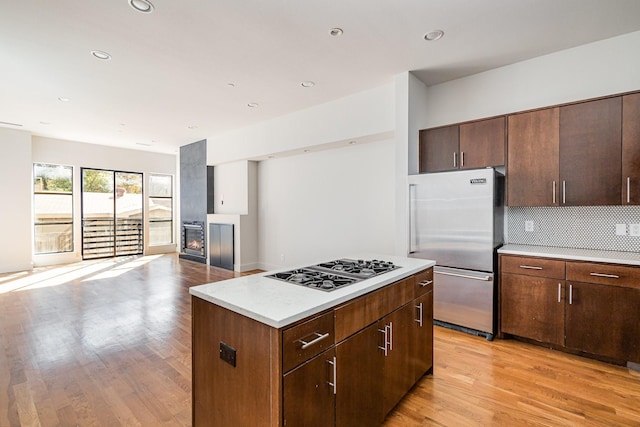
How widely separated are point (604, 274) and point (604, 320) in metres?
0.40

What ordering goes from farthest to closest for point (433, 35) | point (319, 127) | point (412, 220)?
point (319, 127) → point (412, 220) → point (433, 35)

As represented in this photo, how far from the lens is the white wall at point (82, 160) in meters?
7.16

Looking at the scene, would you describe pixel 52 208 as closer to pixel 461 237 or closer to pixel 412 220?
pixel 412 220

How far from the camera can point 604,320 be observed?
2.62 m

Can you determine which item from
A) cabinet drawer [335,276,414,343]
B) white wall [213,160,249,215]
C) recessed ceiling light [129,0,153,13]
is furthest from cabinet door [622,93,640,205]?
white wall [213,160,249,215]

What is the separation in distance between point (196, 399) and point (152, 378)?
1.09m

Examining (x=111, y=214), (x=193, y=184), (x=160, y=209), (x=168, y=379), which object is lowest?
(x=168, y=379)

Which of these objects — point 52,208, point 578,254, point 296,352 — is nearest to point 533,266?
point 578,254

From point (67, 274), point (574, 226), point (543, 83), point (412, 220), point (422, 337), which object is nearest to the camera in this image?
point (422, 337)

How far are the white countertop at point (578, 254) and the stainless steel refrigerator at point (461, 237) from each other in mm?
244

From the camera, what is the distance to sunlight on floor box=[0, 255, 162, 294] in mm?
5418

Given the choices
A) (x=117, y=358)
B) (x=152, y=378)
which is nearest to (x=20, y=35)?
(x=117, y=358)

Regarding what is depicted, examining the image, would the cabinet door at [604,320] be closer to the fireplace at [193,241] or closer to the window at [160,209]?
the fireplace at [193,241]

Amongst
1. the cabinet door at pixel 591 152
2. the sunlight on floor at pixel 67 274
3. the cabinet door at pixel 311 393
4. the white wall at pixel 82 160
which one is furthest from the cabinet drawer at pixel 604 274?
the white wall at pixel 82 160
